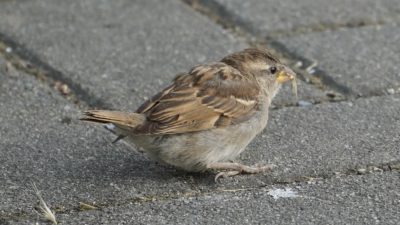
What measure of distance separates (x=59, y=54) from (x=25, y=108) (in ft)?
3.00

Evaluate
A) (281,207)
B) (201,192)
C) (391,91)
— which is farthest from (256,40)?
(281,207)

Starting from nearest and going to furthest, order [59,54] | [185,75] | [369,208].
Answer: [369,208]
[185,75]
[59,54]

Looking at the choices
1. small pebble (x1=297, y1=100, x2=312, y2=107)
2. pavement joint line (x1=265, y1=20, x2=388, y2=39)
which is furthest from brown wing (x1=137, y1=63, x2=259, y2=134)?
pavement joint line (x1=265, y1=20, x2=388, y2=39)

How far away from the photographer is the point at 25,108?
548 cm

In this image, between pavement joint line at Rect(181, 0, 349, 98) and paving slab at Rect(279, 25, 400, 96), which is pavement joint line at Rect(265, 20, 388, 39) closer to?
paving slab at Rect(279, 25, 400, 96)

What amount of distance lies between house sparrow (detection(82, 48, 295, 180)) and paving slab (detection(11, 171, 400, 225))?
0.29 m

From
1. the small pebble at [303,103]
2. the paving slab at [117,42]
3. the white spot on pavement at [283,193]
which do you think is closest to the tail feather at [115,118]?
the white spot on pavement at [283,193]

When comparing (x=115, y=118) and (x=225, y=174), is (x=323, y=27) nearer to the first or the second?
(x=225, y=174)

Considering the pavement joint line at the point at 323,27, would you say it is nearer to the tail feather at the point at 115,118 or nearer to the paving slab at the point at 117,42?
the paving slab at the point at 117,42

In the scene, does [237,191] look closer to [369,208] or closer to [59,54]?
[369,208]

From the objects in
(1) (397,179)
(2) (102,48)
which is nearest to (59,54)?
(2) (102,48)

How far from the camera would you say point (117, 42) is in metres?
6.59

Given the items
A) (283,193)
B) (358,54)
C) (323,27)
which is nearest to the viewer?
(283,193)

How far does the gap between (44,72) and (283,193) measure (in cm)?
225
